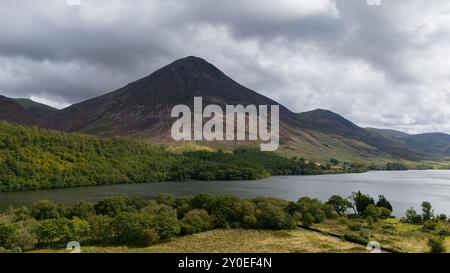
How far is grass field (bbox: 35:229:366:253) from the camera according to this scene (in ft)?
111

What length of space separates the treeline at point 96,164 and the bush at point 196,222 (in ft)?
242

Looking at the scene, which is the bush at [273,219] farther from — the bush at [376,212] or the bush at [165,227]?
the bush at [376,212]

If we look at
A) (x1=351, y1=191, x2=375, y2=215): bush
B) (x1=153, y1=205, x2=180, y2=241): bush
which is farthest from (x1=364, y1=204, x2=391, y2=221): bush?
(x1=153, y1=205, x2=180, y2=241): bush

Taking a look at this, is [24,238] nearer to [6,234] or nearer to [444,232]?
[6,234]

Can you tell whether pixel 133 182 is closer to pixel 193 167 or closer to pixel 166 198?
pixel 193 167

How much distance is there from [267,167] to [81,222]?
130m

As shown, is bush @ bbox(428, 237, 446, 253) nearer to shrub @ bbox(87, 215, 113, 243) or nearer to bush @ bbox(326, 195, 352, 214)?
bush @ bbox(326, 195, 352, 214)

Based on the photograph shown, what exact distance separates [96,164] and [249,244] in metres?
103

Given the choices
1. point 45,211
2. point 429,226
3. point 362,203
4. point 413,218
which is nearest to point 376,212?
point 413,218

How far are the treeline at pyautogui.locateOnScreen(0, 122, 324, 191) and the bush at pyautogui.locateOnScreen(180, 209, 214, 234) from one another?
73854 mm

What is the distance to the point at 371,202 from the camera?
2389 inches

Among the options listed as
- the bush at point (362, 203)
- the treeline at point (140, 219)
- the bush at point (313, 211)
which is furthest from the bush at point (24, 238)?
the bush at point (362, 203)

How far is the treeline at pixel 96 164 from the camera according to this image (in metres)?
110
